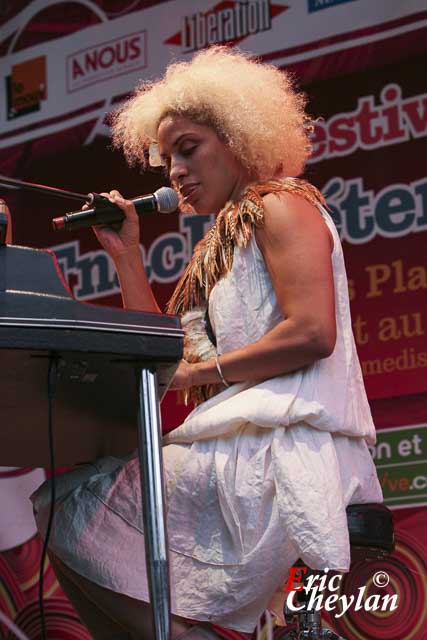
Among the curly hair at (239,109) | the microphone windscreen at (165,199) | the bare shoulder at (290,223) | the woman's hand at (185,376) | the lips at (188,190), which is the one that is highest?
the curly hair at (239,109)

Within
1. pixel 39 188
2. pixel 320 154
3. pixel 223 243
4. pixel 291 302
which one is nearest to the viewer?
pixel 39 188

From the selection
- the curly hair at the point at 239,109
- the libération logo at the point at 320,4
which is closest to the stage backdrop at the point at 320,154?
the libération logo at the point at 320,4

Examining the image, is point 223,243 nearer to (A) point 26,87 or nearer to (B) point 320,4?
(B) point 320,4

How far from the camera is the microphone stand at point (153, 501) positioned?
1.43 meters

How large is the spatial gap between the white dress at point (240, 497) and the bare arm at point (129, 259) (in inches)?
14.4

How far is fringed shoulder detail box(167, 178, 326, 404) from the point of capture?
2057mm

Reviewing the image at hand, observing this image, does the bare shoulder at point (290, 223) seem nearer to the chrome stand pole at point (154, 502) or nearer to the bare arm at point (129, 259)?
the bare arm at point (129, 259)

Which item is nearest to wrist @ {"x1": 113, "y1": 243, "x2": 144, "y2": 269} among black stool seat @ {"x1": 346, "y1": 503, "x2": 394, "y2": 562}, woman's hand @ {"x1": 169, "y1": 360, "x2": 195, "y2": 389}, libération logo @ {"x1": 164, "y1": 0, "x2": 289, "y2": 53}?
woman's hand @ {"x1": 169, "y1": 360, "x2": 195, "y2": 389}

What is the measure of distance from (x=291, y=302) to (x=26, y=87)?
2.35 m

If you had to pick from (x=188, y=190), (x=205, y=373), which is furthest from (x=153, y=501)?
(x=188, y=190)

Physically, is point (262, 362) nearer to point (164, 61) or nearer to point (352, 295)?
point (352, 295)

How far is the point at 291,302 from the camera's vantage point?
6.23ft

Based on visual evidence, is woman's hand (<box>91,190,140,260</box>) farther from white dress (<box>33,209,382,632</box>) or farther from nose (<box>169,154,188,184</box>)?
white dress (<box>33,209,382,632</box>)

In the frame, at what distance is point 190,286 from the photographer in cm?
221
